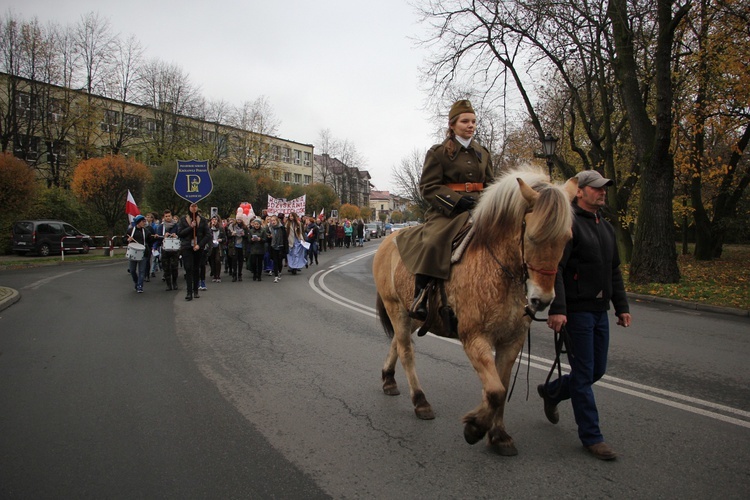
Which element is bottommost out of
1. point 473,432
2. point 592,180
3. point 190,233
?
point 473,432

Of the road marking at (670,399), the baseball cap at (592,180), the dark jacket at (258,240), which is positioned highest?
the baseball cap at (592,180)

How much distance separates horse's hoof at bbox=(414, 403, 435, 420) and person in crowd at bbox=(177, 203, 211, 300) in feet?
27.8

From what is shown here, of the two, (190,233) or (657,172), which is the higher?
(657,172)

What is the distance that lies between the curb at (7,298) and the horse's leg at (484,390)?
1083cm

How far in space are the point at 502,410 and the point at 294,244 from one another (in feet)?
47.9

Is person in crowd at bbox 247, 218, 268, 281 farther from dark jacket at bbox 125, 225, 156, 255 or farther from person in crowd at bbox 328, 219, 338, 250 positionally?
person in crowd at bbox 328, 219, 338, 250

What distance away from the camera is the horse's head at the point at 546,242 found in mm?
2932

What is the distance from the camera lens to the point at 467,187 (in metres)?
4.01

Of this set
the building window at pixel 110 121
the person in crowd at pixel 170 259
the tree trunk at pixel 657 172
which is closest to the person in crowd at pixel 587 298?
the tree trunk at pixel 657 172

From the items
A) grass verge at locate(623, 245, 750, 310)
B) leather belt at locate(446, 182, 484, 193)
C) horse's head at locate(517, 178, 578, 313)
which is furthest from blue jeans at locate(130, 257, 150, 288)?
grass verge at locate(623, 245, 750, 310)

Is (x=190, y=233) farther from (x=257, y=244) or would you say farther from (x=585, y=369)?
(x=585, y=369)

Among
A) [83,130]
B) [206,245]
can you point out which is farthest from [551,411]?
[83,130]

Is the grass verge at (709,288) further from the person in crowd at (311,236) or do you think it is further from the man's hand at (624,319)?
the person in crowd at (311,236)

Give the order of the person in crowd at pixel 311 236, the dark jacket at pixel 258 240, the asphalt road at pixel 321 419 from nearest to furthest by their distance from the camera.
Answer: the asphalt road at pixel 321 419 → the dark jacket at pixel 258 240 → the person in crowd at pixel 311 236
